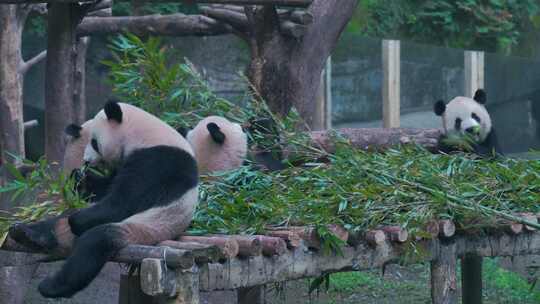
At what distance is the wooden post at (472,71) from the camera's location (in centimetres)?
1035

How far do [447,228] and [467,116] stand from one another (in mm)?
3165

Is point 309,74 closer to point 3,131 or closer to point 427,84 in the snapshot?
point 3,131

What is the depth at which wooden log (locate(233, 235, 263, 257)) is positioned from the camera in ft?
13.0

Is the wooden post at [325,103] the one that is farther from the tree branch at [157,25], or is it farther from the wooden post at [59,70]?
the wooden post at [59,70]

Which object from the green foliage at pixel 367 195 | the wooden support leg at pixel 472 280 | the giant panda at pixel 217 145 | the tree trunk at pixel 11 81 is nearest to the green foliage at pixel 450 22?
the tree trunk at pixel 11 81

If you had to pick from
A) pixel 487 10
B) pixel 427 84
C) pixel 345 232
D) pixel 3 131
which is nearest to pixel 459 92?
pixel 427 84

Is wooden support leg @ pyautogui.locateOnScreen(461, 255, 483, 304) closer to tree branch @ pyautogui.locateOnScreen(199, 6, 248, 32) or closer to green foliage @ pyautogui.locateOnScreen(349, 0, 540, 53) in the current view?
tree branch @ pyautogui.locateOnScreen(199, 6, 248, 32)

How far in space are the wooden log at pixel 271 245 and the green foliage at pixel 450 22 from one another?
7878 mm

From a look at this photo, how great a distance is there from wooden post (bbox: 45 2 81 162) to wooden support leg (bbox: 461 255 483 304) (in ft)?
9.65

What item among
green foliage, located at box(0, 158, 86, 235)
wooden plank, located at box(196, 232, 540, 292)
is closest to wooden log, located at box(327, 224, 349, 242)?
wooden plank, located at box(196, 232, 540, 292)

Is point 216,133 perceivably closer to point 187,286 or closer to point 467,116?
point 187,286

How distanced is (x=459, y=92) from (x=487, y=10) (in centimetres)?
195

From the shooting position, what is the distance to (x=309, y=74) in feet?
22.4

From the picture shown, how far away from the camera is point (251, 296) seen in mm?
5785
